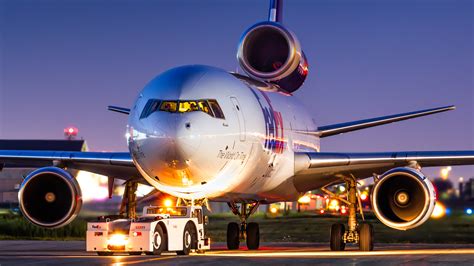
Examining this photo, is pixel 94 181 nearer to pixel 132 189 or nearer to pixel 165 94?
pixel 132 189

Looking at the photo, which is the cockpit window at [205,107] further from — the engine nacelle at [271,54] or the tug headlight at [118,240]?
the engine nacelle at [271,54]

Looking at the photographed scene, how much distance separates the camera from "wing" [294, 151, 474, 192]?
28.1 metres

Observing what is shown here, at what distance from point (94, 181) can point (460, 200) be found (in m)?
15.8

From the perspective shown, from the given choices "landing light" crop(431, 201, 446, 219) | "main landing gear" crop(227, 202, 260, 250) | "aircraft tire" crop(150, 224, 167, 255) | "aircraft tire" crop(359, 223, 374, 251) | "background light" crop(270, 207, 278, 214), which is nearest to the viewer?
"aircraft tire" crop(150, 224, 167, 255)

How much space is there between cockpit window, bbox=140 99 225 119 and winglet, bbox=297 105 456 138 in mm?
8513

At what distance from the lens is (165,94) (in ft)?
76.8

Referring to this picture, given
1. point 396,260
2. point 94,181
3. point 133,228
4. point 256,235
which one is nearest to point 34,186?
point 133,228

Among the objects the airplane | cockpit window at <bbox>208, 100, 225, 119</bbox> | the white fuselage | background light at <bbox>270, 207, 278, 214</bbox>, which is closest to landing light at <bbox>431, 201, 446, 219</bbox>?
the airplane

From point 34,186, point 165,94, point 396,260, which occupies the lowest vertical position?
point 396,260

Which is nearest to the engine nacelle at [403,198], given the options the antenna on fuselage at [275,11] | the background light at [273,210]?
the antenna on fuselage at [275,11]

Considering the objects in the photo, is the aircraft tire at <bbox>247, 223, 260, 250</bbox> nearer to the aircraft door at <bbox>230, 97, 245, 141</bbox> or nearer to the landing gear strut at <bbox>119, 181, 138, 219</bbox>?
the landing gear strut at <bbox>119, 181, 138, 219</bbox>

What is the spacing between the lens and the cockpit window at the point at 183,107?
23125 mm

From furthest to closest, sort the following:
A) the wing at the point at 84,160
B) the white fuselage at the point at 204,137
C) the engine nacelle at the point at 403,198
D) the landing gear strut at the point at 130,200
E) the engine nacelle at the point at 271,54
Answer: the engine nacelle at the point at 271,54 → the landing gear strut at the point at 130,200 → the wing at the point at 84,160 → the engine nacelle at the point at 403,198 → the white fuselage at the point at 204,137

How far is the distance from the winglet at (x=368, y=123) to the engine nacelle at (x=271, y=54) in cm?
220
